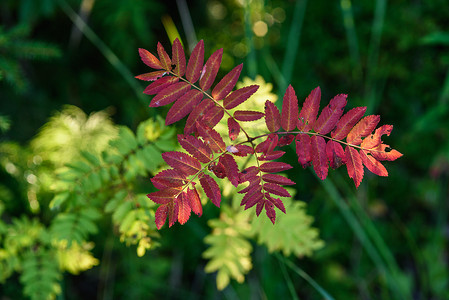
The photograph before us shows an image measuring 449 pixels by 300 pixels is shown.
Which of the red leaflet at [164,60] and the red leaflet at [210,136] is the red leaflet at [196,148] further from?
the red leaflet at [164,60]

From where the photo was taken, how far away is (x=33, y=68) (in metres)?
1.92

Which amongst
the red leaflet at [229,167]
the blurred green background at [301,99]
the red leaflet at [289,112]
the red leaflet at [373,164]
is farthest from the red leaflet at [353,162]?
the blurred green background at [301,99]

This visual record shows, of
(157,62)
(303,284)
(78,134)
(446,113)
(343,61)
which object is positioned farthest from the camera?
(343,61)

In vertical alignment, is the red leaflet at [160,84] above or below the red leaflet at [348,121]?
above

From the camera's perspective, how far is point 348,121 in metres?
0.69

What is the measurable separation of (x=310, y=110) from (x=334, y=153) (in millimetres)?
101

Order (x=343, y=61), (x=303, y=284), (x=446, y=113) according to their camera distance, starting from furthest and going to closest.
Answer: (x=343, y=61) → (x=303, y=284) → (x=446, y=113)

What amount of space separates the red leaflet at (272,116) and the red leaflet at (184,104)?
14 cm

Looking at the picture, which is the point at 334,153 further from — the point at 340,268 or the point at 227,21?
the point at 227,21

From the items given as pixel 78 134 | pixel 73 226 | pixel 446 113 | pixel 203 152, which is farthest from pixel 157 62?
pixel 446 113

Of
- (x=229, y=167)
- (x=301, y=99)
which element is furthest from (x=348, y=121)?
(x=301, y=99)

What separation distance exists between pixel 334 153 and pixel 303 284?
1341mm

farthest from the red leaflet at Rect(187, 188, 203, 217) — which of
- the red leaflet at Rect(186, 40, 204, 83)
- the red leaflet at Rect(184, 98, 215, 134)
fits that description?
the red leaflet at Rect(186, 40, 204, 83)

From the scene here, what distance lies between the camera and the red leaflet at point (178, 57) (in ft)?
2.18
